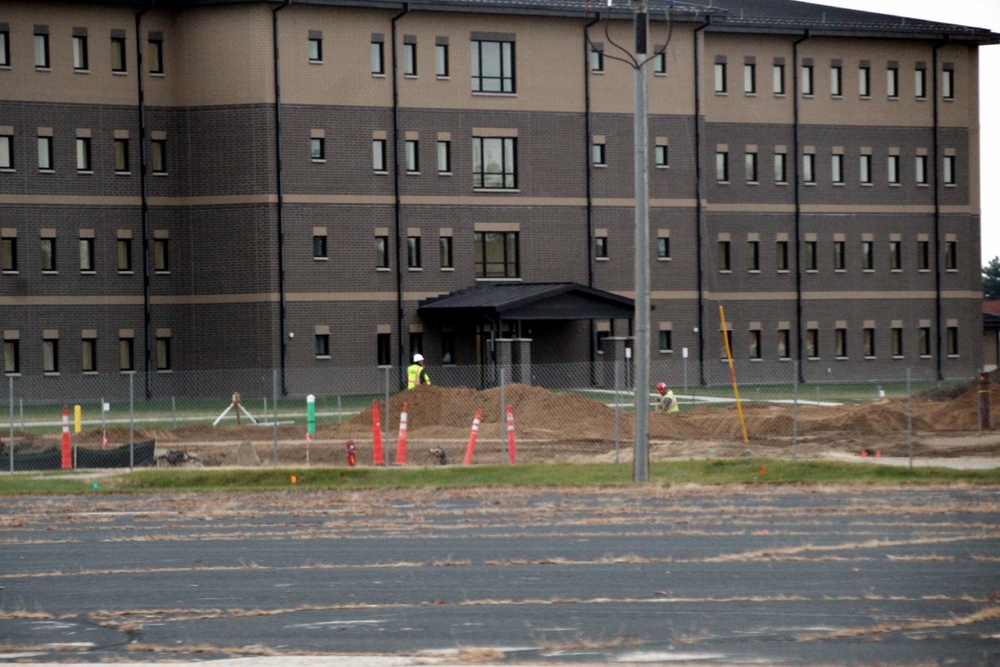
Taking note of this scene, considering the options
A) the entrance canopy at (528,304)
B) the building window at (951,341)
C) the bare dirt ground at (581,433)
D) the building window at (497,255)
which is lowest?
the bare dirt ground at (581,433)

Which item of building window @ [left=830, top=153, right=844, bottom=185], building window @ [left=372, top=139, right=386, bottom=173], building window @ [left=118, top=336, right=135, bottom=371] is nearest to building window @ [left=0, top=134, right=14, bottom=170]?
building window @ [left=118, top=336, right=135, bottom=371]

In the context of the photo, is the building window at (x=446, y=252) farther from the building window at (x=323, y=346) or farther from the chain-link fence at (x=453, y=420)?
the building window at (x=323, y=346)

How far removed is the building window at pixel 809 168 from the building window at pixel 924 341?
8158mm

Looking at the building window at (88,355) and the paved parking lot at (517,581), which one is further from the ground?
the building window at (88,355)

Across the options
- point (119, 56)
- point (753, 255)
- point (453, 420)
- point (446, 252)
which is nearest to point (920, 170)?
point (753, 255)

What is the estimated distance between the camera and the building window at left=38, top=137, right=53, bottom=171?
5762 cm

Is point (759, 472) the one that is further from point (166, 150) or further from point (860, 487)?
point (166, 150)

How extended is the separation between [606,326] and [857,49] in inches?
643

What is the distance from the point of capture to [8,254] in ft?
189

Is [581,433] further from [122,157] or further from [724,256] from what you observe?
[724,256]

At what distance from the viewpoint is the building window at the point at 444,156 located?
200 feet

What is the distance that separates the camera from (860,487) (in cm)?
2561

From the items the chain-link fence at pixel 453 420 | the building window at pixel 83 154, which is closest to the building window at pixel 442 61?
the chain-link fence at pixel 453 420

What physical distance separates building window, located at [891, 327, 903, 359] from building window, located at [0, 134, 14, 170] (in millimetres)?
35970
